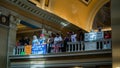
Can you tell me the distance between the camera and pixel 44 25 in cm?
1778

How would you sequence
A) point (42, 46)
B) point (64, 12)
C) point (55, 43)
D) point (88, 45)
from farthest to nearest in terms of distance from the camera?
point (64, 12) < point (42, 46) < point (55, 43) < point (88, 45)

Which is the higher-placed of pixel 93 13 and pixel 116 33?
pixel 93 13

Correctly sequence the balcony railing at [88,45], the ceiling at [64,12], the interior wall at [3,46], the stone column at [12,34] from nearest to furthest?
the balcony railing at [88,45]
the interior wall at [3,46]
the stone column at [12,34]
the ceiling at [64,12]

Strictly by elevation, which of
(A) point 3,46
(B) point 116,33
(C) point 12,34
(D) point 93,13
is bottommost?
(A) point 3,46

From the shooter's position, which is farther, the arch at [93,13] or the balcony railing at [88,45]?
the arch at [93,13]

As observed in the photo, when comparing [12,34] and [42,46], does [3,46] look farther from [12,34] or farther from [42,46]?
[42,46]

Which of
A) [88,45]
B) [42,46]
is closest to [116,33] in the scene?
[88,45]

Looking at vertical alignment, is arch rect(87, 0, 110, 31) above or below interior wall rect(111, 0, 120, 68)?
above

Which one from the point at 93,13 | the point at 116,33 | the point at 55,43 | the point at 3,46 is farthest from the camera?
the point at 93,13

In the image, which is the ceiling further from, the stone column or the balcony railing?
the balcony railing

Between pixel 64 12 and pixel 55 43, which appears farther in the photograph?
pixel 64 12

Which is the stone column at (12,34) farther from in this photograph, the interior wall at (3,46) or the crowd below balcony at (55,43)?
the crowd below balcony at (55,43)

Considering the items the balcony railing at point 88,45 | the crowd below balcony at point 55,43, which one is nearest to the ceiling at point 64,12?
the crowd below balcony at point 55,43

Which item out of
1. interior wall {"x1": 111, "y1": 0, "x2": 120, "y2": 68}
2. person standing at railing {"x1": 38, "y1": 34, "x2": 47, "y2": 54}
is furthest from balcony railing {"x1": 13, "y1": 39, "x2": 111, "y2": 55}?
interior wall {"x1": 111, "y1": 0, "x2": 120, "y2": 68}
